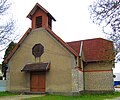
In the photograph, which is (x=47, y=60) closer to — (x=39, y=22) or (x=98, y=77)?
(x=39, y=22)

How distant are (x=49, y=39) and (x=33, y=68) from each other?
433 centimetres

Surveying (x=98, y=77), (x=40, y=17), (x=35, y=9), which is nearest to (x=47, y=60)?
(x=40, y=17)

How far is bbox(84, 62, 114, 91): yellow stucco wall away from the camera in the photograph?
95.7 ft

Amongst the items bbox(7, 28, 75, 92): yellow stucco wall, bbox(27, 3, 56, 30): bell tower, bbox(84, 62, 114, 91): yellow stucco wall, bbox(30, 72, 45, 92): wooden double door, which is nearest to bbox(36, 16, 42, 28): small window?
bbox(27, 3, 56, 30): bell tower

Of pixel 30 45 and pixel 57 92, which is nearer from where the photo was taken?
pixel 57 92

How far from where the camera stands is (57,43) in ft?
90.1

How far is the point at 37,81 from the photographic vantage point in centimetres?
2819

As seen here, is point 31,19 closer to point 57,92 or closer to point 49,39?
point 49,39

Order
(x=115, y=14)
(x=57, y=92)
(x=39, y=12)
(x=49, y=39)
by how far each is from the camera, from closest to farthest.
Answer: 1. (x=115, y=14)
2. (x=57, y=92)
3. (x=49, y=39)
4. (x=39, y=12)

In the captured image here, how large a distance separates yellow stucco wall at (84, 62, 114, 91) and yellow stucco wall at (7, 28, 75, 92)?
5.07 m

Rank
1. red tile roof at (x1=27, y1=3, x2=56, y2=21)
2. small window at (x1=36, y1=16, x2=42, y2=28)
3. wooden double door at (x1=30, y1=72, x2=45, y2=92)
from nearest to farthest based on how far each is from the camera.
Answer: wooden double door at (x1=30, y1=72, x2=45, y2=92) → red tile roof at (x1=27, y1=3, x2=56, y2=21) → small window at (x1=36, y1=16, x2=42, y2=28)

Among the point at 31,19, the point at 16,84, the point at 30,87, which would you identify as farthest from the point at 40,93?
the point at 31,19

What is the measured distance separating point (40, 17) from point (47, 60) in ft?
21.1

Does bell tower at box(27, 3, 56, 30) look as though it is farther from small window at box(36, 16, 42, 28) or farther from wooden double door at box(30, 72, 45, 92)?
wooden double door at box(30, 72, 45, 92)
